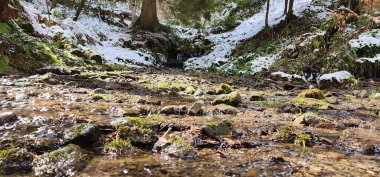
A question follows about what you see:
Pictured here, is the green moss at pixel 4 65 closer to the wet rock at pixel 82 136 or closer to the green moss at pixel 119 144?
the wet rock at pixel 82 136

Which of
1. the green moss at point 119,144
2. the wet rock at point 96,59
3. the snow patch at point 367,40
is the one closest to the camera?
the green moss at point 119,144

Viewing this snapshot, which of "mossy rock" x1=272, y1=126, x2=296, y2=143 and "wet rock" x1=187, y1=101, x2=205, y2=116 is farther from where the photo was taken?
"wet rock" x1=187, y1=101, x2=205, y2=116

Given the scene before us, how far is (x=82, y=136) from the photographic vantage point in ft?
11.8

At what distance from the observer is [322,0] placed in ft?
68.1

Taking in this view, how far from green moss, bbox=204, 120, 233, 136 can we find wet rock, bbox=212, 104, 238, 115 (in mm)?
1240

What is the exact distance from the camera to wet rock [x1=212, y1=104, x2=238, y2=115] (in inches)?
227

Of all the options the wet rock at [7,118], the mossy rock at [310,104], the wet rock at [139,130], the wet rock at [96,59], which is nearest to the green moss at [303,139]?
the wet rock at [139,130]

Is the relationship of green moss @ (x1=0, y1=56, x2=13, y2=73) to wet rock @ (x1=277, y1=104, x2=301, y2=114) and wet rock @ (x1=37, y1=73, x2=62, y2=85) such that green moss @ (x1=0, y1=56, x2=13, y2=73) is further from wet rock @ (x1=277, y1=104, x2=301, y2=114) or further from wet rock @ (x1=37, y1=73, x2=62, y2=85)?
wet rock @ (x1=277, y1=104, x2=301, y2=114)

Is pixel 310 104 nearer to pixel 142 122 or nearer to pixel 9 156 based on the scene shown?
pixel 142 122

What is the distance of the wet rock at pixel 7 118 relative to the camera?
168 inches

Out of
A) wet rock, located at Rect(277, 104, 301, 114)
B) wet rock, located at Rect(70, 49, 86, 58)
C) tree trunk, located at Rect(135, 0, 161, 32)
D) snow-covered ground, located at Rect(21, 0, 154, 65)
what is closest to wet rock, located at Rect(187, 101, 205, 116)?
→ wet rock, located at Rect(277, 104, 301, 114)

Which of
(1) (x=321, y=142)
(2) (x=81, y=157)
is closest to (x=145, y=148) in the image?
(2) (x=81, y=157)

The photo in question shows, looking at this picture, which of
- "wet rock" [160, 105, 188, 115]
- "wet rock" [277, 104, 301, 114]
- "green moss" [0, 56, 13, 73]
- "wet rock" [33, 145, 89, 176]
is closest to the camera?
"wet rock" [33, 145, 89, 176]

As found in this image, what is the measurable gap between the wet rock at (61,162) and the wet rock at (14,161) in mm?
84
